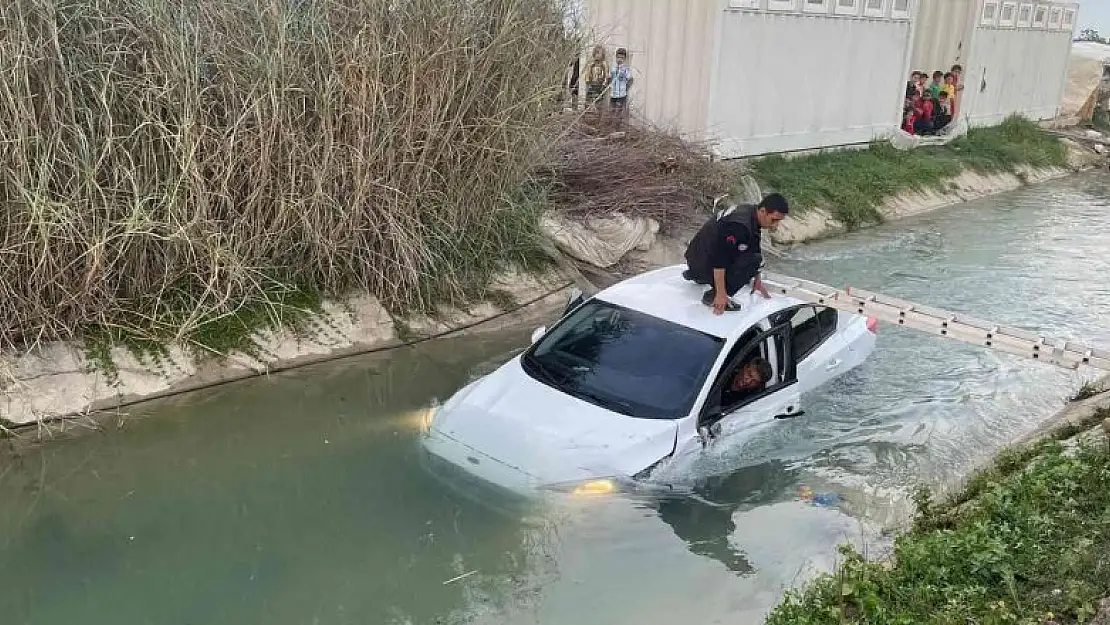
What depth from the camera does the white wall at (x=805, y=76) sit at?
16234 millimetres

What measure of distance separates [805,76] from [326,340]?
11.8 meters

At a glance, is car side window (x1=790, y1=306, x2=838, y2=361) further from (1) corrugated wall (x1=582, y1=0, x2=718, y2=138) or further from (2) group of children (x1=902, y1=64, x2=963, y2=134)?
(2) group of children (x1=902, y1=64, x2=963, y2=134)

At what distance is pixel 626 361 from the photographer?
23.2 ft

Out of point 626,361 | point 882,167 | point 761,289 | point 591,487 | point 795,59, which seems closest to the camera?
point 591,487

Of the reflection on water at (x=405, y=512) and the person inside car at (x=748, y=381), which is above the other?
the person inside car at (x=748, y=381)

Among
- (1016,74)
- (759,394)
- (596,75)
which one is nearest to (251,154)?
(759,394)

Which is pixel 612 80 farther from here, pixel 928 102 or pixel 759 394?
pixel 928 102

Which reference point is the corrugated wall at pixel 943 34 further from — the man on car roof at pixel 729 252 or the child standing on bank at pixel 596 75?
the man on car roof at pixel 729 252

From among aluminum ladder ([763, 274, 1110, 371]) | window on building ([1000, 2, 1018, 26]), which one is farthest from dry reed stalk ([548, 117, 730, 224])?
window on building ([1000, 2, 1018, 26])

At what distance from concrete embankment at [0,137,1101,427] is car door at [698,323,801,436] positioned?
3.59 meters

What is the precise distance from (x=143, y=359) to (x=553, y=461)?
12.8ft

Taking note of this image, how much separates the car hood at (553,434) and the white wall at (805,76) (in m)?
10.2

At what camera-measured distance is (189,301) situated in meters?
8.70

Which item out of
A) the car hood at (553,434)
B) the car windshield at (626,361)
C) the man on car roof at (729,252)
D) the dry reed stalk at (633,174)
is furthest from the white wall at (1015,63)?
the car hood at (553,434)
